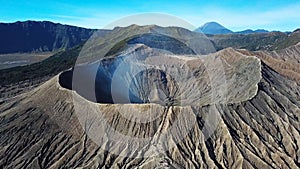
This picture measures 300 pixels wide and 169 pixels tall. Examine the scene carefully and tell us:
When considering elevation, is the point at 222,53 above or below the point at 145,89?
above

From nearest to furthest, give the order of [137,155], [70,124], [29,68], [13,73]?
[137,155], [70,124], [13,73], [29,68]

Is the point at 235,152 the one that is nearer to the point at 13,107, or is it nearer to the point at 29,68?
the point at 13,107

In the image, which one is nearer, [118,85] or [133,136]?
[133,136]

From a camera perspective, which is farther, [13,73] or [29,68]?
[29,68]

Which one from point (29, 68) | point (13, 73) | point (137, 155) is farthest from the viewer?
point (29, 68)

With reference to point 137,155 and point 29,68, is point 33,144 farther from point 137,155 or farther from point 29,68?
point 29,68

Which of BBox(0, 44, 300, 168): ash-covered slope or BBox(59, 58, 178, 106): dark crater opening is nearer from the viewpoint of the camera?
BBox(0, 44, 300, 168): ash-covered slope

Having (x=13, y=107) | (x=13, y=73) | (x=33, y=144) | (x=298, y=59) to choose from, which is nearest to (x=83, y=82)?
(x=13, y=107)

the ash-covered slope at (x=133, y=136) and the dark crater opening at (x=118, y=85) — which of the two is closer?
the ash-covered slope at (x=133, y=136)
